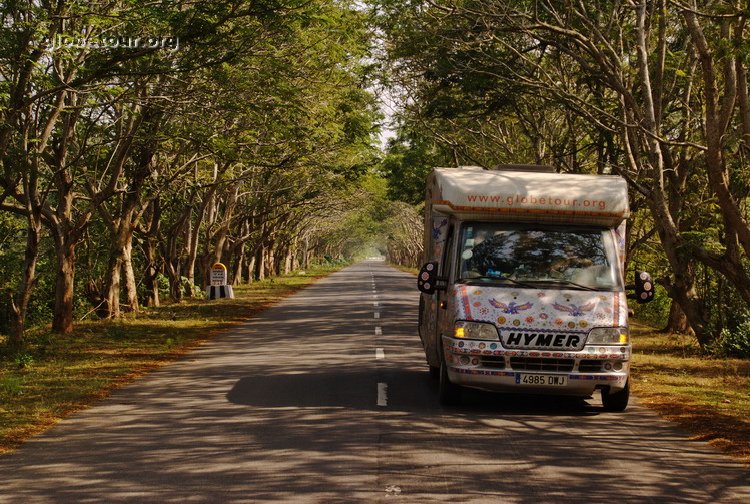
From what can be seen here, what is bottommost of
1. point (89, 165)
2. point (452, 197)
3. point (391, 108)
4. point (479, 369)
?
point (479, 369)

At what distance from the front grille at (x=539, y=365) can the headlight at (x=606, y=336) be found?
363 mm

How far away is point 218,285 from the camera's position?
31750 mm

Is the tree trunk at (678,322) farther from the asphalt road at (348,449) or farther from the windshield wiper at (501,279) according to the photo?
the windshield wiper at (501,279)

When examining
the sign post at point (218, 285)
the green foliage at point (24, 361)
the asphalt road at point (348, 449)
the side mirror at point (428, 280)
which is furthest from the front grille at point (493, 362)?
the sign post at point (218, 285)

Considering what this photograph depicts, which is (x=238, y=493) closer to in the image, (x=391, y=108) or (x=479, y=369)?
(x=479, y=369)

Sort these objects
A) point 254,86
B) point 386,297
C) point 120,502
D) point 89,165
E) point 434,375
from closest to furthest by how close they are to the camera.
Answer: point 120,502
point 434,375
point 254,86
point 89,165
point 386,297

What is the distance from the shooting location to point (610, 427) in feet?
31.4

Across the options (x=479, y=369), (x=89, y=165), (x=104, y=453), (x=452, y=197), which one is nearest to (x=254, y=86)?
(x=89, y=165)

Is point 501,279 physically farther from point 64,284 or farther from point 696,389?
point 64,284

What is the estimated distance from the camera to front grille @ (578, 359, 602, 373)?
32.4ft

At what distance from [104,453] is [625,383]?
5.76 m

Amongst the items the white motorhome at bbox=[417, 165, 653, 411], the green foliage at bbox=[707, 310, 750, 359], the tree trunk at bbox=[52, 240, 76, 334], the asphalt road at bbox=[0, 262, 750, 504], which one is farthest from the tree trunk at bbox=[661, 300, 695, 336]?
the tree trunk at bbox=[52, 240, 76, 334]

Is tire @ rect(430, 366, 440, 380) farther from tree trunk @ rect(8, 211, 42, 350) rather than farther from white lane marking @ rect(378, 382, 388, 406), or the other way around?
tree trunk @ rect(8, 211, 42, 350)

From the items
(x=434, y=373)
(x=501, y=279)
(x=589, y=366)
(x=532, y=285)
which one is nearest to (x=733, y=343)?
(x=434, y=373)
